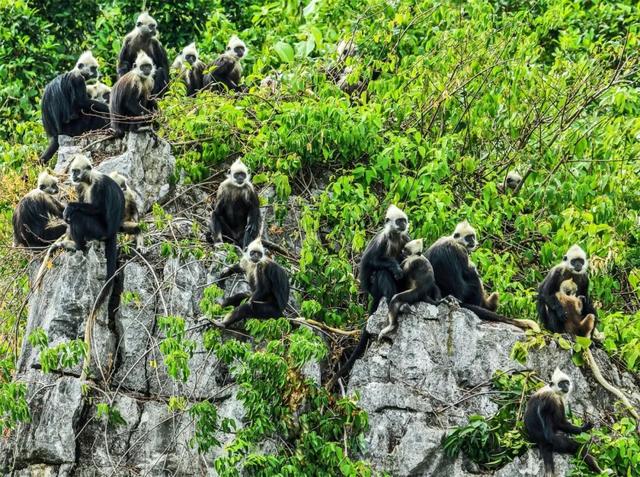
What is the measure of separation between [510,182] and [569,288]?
2.69m

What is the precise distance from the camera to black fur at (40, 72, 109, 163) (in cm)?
1249

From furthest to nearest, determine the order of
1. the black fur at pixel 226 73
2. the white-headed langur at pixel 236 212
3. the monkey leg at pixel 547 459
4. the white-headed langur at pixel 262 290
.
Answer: the black fur at pixel 226 73 < the white-headed langur at pixel 236 212 < the white-headed langur at pixel 262 290 < the monkey leg at pixel 547 459

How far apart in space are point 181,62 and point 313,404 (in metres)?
5.06

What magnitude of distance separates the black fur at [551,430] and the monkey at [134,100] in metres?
4.19

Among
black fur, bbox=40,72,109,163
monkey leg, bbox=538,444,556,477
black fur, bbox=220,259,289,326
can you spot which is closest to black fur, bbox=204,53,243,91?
black fur, bbox=40,72,109,163

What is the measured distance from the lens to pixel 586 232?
1158 centimetres

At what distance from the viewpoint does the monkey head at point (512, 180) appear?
1302cm

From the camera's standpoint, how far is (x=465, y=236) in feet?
35.5

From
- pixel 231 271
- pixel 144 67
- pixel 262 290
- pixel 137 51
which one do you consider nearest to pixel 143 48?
pixel 137 51

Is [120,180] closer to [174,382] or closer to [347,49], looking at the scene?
[174,382]

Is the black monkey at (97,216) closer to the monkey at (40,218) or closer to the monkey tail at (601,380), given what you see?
the monkey at (40,218)

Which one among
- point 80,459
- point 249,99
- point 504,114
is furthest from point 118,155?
point 504,114

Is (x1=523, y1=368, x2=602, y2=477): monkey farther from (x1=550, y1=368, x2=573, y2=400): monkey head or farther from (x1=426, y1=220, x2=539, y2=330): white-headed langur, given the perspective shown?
(x1=426, y1=220, x2=539, y2=330): white-headed langur

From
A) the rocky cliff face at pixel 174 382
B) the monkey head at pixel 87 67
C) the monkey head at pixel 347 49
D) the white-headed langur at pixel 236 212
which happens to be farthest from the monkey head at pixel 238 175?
the monkey head at pixel 347 49
